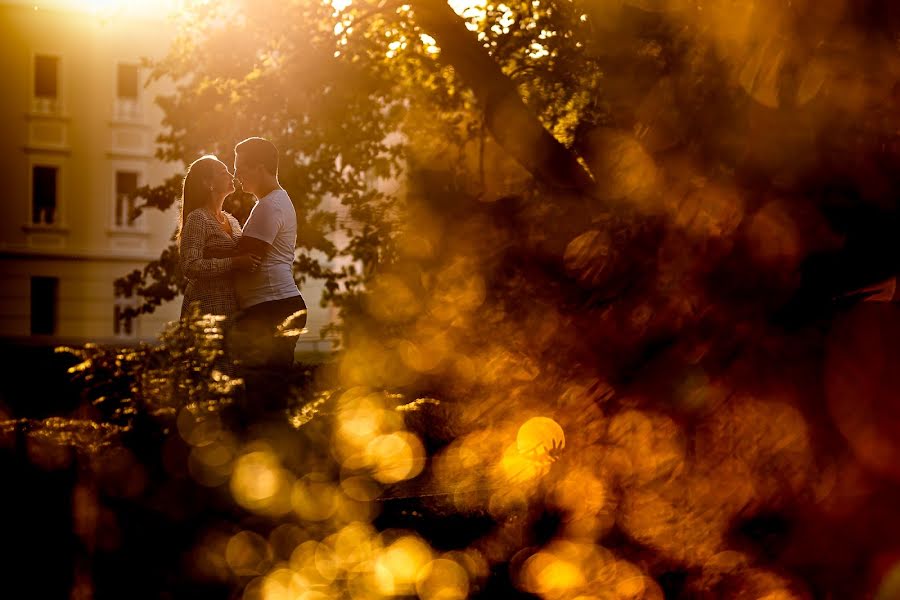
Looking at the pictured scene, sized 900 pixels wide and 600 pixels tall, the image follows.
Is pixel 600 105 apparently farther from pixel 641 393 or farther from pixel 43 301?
pixel 43 301

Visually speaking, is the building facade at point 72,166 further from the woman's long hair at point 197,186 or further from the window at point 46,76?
the woman's long hair at point 197,186

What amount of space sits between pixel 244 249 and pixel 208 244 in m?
0.26

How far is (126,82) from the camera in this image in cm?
4044

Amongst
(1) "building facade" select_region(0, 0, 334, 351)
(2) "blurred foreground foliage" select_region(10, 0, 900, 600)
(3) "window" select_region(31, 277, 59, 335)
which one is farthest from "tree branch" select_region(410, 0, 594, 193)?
(3) "window" select_region(31, 277, 59, 335)

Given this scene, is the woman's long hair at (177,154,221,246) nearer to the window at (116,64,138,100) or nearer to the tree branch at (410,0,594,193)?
the tree branch at (410,0,594,193)

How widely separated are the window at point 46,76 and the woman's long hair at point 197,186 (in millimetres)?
35910

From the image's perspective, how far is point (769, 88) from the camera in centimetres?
488

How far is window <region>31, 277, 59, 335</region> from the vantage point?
39031mm

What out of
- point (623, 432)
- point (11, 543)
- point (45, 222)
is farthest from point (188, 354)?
point (45, 222)

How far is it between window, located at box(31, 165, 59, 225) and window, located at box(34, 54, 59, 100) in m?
2.58

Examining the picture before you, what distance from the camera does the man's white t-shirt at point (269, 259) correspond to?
633 centimetres

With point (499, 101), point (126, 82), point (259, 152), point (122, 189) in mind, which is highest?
point (126, 82)

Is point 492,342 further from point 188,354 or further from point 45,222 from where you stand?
point 45,222

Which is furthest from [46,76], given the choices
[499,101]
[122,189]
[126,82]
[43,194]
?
[499,101]
